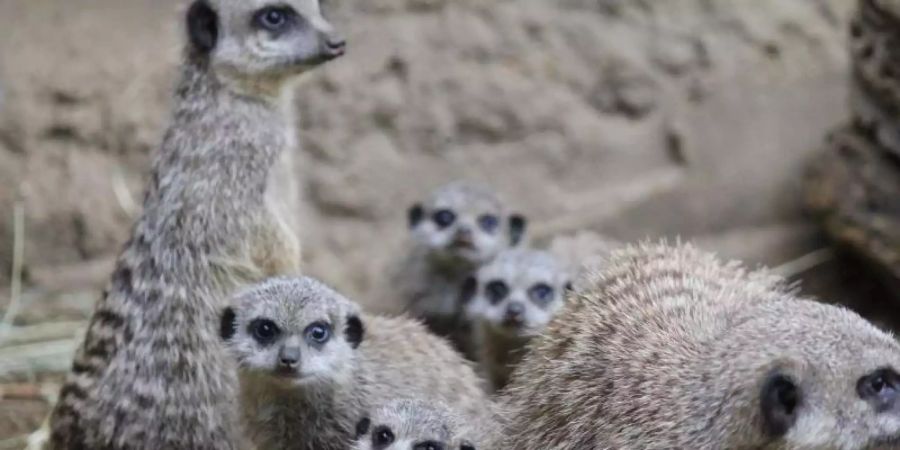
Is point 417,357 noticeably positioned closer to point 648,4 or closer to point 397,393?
point 397,393

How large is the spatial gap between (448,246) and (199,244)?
4.90 feet

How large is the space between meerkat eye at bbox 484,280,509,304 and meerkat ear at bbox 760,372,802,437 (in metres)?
2.24

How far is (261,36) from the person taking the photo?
4.61 m

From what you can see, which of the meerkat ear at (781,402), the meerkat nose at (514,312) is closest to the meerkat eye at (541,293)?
the meerkat nose at (514,312)

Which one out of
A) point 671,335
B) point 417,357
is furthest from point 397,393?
point 671,335

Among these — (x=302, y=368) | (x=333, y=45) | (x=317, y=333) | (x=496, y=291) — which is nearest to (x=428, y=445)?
(x=302, y=368)

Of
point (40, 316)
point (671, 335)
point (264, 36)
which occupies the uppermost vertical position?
point (264, 36)

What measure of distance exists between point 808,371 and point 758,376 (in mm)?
107

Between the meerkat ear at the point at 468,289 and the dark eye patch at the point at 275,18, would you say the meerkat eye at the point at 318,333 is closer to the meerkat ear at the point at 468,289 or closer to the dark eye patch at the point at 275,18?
the dark eye patch at the point at 275,18

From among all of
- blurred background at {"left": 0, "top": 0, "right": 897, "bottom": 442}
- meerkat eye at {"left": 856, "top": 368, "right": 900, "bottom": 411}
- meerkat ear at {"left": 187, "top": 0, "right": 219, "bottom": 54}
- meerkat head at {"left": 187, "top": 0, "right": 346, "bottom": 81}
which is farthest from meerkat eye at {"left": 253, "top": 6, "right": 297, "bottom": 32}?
meerkat eye at {"left": 856, "top": 368, "right": 900, "bottom": 411}

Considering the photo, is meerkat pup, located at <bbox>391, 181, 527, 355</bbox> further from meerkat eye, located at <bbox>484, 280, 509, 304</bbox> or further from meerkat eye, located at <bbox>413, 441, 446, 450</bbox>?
meerkat eye, located at <bbox>413, 441, 446, 450</bbox>

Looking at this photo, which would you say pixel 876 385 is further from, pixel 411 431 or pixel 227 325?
pixel 227 325

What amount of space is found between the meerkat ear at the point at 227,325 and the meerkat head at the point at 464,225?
1.70m

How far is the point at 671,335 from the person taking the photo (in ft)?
11.9
